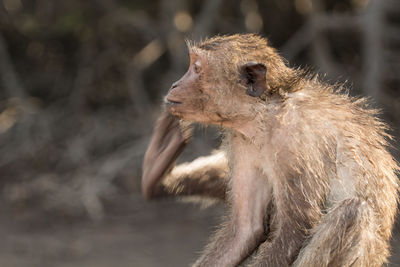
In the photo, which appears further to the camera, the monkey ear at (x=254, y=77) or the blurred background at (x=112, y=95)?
the blurred background at (x=112, y=95)

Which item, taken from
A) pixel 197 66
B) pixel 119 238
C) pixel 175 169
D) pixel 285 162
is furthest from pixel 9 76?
pixel 285 162

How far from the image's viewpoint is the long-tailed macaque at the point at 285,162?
2682 millimetres

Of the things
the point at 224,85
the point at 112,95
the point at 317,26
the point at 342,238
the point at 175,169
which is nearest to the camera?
the point at 342,238

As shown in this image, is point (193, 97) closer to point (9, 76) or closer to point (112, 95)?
point (9, 76)

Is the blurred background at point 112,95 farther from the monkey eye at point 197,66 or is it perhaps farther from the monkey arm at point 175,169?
the monkey eye at point 197,66

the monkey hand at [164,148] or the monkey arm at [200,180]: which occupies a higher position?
the monkey hand at [164,148]

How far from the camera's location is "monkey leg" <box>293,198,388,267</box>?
2.59 metres

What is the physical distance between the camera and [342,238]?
2.59m

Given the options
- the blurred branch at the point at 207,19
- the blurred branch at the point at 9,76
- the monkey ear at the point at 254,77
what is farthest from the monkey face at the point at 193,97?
the blurred branch at the point at 9,76

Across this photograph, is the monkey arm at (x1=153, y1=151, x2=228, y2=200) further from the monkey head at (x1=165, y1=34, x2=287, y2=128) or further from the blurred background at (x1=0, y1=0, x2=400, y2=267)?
the blurred background at (x1=0, y1=0, x2=400, y2=267)

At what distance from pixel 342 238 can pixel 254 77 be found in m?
0.76

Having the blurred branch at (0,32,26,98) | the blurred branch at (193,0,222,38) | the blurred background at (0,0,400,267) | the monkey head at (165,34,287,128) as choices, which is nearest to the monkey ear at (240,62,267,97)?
the monkey head at (165,34,287,128)

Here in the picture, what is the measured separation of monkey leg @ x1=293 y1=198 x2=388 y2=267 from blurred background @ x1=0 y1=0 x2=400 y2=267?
3.31 metres

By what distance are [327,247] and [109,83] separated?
258 inches
